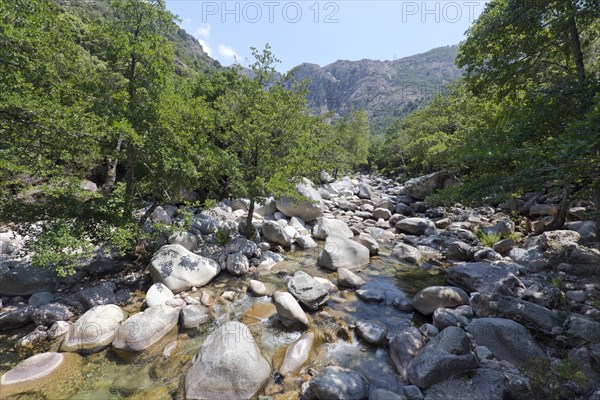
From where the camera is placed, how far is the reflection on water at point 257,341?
4992mm

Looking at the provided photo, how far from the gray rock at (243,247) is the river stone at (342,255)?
9.07 feet

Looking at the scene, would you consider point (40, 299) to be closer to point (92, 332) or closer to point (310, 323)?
point (92, 332)

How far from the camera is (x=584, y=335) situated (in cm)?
507

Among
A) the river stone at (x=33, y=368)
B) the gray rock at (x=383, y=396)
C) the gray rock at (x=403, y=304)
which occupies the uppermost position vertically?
the river stone at (x=33, y=368)

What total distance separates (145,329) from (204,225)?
23.8 ft

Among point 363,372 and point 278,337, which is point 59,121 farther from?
point 363,372

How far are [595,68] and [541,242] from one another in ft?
21.5

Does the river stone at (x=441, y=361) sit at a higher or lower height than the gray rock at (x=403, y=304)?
higher

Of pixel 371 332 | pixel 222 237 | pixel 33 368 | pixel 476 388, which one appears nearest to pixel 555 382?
pixel 476 388

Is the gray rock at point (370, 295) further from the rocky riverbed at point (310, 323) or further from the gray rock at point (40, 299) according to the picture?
the gray rock at point (40, 299)

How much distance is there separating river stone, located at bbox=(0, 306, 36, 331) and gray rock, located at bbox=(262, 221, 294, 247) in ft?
26.6

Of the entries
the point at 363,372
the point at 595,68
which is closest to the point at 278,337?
the point at 363,372

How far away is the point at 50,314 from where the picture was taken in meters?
6.68

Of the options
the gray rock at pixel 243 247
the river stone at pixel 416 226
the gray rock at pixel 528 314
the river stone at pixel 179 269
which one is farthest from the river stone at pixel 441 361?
the river stone at pixel 416 226
